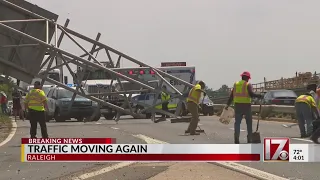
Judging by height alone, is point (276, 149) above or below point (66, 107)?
below

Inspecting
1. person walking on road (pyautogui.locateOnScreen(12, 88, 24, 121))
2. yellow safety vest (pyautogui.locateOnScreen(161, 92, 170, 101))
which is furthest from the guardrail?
person walking on road (pyautogui.locateOnScreen(12, 88, 24, 121))

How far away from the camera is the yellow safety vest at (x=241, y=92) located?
49.3 feet

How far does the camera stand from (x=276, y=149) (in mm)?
8094

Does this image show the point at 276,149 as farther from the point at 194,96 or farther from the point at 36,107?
the point at 194,96

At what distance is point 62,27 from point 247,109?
26.1 feet

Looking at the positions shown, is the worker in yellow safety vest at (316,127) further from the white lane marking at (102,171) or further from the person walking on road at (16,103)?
the person walking on road at (16,103)

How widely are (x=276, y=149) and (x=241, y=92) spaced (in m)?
7.05

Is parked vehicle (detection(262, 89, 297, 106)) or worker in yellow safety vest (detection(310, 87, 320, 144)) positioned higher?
parked vehicle (detection(262, 89, 297, 106))

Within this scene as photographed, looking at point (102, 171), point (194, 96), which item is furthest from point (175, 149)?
point (194, 96)

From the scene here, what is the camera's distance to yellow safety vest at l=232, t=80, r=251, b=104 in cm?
1503

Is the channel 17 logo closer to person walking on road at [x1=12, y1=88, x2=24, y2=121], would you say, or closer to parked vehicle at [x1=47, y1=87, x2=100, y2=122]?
parked vehicle at [x1=47, y1=87, x2=100, y2=122]

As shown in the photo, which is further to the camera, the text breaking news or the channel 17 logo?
the text breaking news

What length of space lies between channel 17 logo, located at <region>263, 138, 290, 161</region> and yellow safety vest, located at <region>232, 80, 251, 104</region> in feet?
22.1

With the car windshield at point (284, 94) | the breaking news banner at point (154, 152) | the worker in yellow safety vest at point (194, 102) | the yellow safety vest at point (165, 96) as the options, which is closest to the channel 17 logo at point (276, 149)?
the breaking news banner at point (154, 152)
